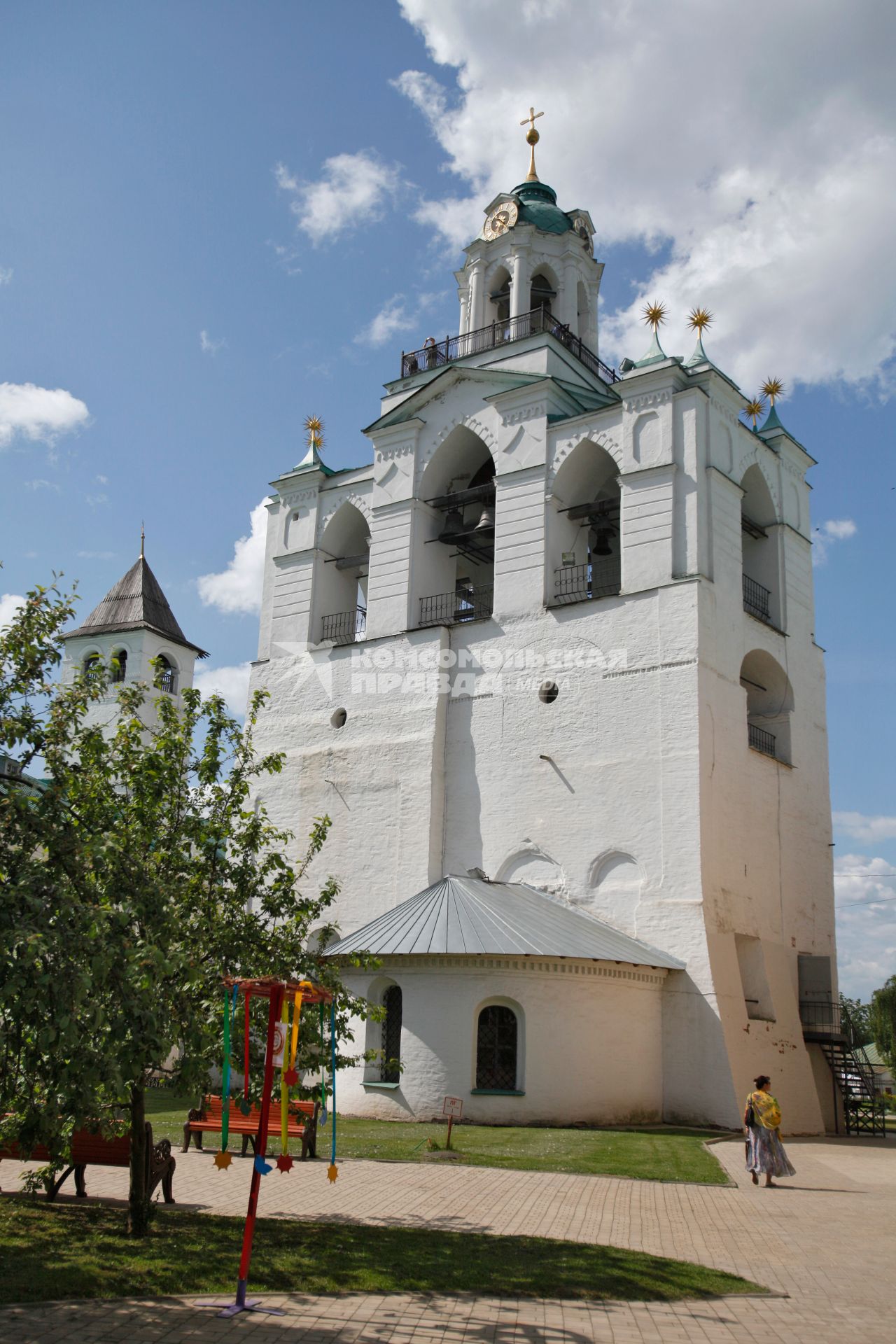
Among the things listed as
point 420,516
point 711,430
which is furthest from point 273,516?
point 711,430

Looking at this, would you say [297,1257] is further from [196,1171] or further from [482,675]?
[482,675]

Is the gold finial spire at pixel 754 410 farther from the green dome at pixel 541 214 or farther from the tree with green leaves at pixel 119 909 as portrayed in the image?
the tree with green leaves at pixel 119 909

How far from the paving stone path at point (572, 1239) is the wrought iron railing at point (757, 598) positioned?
47.1 feet

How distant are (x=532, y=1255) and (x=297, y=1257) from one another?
190 centimetres

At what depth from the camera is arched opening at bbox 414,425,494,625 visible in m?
30.7

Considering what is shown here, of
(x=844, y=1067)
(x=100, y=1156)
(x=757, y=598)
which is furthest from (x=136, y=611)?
(x=100, y=1156)

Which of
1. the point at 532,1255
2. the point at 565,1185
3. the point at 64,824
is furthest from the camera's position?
the point at 565,1185

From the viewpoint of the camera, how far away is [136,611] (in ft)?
150

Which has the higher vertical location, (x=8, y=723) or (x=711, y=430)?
(x=711, y=430)

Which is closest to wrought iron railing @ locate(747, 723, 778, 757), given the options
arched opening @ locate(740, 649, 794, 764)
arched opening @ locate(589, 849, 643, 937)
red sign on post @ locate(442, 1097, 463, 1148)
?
arched opening @ locate(740, 649, 794, 764)

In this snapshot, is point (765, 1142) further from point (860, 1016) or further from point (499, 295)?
point (860, 1016)

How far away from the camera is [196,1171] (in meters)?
14.5

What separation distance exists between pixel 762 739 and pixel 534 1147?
14336mm

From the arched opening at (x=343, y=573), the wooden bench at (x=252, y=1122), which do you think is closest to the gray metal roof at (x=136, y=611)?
the arched opening at (x=343, y=573)
